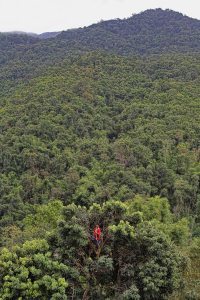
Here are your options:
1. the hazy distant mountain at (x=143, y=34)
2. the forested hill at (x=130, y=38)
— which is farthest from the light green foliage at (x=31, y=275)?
the hazy distant mountain at (x=143, y=34)

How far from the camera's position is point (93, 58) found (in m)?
64.4

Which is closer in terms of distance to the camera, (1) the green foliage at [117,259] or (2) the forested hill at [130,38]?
(1) the green foliage at [117,259]

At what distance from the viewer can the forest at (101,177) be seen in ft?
35.4

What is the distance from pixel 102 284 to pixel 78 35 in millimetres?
102002

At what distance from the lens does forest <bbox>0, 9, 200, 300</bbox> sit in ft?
35.4

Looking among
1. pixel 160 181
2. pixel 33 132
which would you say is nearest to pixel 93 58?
pixel 33 132

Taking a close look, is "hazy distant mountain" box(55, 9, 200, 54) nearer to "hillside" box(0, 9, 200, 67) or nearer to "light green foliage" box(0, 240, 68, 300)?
"hillside" box(0, 9, 200, 67)

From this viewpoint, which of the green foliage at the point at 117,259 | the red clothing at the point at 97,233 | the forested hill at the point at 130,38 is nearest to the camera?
the green foliage at the point at 117,259

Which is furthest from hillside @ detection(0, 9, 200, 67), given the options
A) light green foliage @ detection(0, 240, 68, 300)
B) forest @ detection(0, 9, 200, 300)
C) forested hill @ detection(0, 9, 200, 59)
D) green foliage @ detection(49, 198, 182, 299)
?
light green foliage @ detection(0, 240, 68, 300)

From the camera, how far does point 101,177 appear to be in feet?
122

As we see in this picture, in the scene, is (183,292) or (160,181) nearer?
(183,292)

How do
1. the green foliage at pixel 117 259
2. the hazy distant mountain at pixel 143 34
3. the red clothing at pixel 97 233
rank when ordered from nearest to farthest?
the green foliage at pixel 117 259 → the red clothing at pixel 97 233 → the hazy distant mountain at pixel 143 34

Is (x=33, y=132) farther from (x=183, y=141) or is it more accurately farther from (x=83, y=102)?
(x=183, y=141)

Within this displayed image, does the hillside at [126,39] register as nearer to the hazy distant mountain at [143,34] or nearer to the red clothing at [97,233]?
the hazy distant mountain at [143,34]
